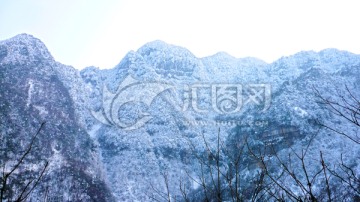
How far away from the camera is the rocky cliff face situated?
37.3 m

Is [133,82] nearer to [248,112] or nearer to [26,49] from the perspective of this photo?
[26,49]

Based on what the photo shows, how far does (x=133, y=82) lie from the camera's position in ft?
194

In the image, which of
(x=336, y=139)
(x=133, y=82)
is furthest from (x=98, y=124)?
(x=336, y=139)

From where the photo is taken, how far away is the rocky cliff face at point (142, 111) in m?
37.3

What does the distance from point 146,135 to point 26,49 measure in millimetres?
24037
